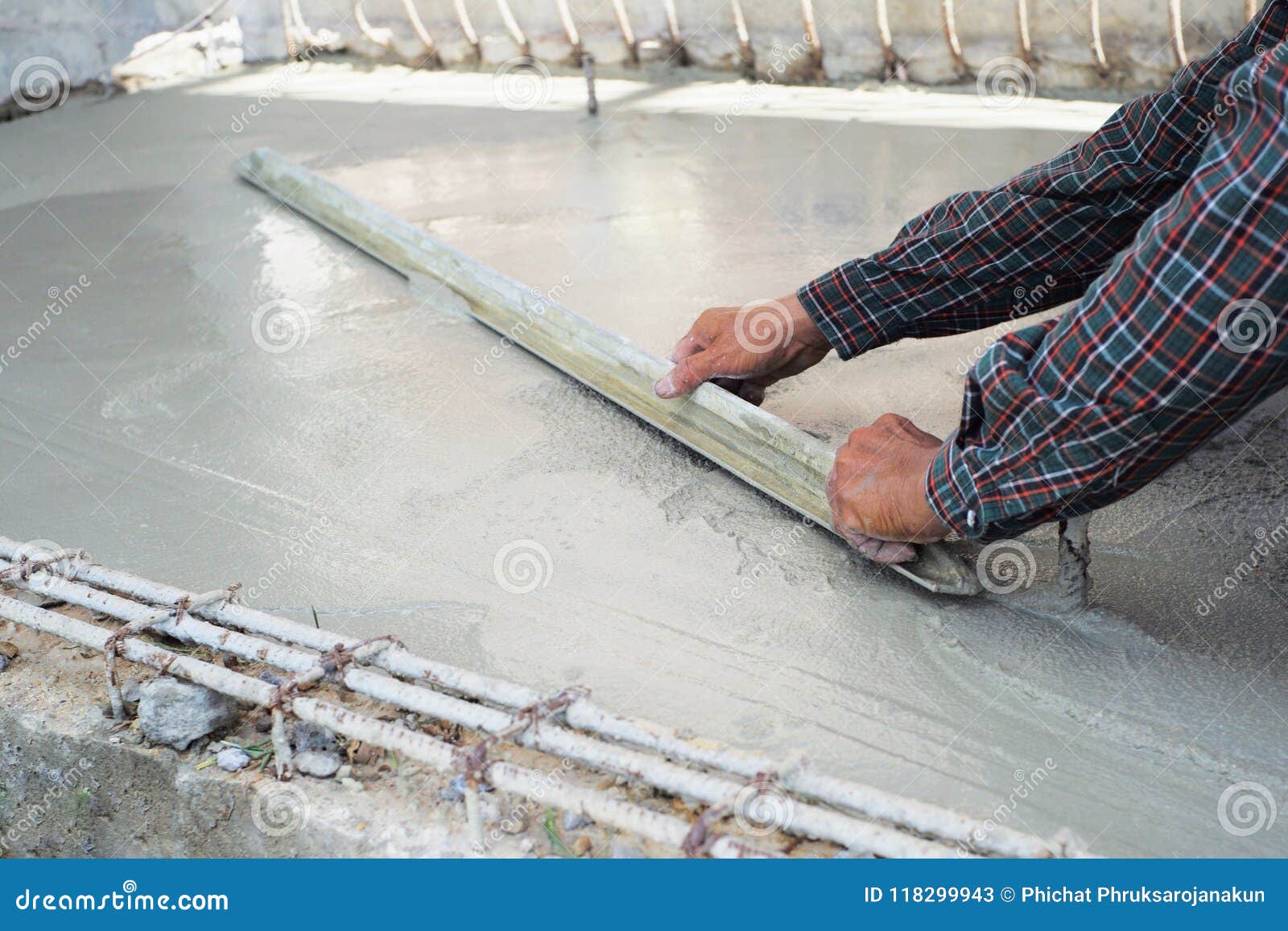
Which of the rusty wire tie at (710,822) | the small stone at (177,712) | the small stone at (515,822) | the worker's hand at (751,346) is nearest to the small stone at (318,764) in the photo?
the small stone at (177,712)

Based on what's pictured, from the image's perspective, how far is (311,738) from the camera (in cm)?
195

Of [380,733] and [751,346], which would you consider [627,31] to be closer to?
[751,346]

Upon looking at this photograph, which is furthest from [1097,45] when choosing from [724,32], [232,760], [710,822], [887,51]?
[232,760]

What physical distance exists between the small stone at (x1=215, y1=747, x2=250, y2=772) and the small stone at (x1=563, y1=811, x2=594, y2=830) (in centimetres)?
57

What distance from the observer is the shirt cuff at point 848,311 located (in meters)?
2.59

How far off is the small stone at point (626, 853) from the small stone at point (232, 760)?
26.1 inches

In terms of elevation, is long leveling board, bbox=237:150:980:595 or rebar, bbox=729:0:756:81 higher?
long leveling board, bbox=237:150:980:595

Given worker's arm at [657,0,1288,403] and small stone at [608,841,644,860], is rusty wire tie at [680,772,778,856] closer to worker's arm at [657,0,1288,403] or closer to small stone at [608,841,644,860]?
small stone at [608,841,644,860]

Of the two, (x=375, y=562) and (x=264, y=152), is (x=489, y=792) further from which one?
(x=264, y=152)

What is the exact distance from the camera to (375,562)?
99.0 inches

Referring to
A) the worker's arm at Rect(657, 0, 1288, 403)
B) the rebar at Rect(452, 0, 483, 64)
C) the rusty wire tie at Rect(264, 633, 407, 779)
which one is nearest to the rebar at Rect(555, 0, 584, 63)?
the rebar at Rect(452, 0, 483, 64)

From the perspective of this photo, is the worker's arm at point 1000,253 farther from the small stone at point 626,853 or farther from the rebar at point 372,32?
the rebar at point 372,32

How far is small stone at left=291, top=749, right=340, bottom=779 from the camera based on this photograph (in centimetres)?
189

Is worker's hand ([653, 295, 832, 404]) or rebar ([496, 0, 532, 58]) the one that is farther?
rebar ([496, 0, 532, 58])
